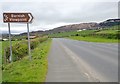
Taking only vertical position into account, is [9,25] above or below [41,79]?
above

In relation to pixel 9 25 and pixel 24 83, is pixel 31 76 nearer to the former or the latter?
pixel 24 83

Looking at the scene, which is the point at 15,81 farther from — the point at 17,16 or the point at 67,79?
the point at 17,16

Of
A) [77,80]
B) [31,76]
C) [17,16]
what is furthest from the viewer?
[17,16]

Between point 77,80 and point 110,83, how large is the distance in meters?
1.30

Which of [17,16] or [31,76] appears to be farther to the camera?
[17,16]

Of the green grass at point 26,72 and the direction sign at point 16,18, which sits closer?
the green grass at point 26,72

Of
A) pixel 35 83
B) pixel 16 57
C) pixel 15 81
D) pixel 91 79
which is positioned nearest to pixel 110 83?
pixel 91 79

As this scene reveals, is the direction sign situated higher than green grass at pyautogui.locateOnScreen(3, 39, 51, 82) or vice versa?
the direction sign

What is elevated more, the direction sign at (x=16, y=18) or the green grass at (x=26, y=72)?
the direction sign at (x=16, y=18)

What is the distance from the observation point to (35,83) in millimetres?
10086

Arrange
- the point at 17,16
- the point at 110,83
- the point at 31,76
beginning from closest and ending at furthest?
the point at 110,83, the point at 31,76, the point at 17,16

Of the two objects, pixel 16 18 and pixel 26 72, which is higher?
pixel 16 18

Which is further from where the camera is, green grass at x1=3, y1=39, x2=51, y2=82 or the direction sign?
the direction sign

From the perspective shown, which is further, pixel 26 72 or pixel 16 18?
pixel 16 18
